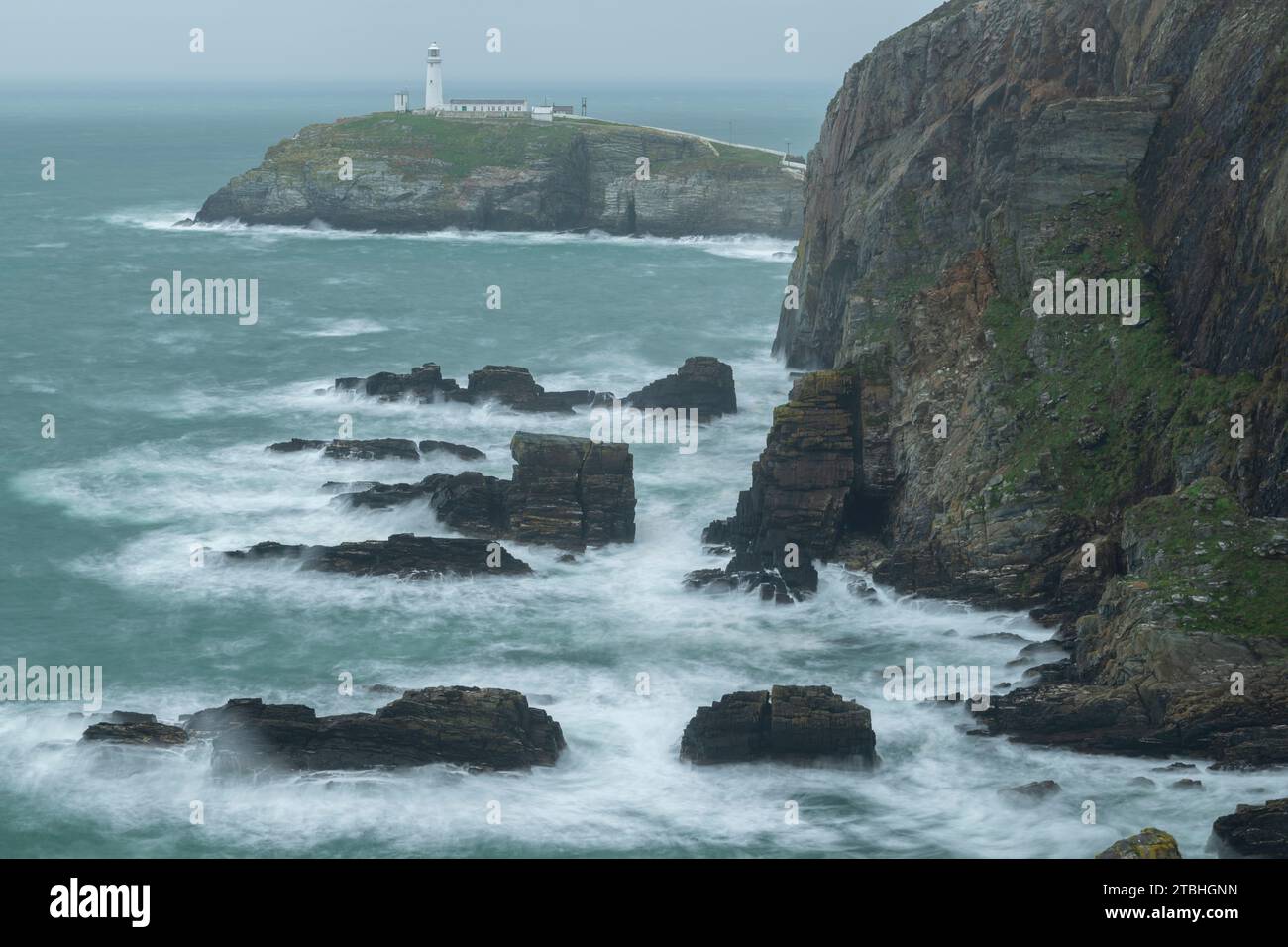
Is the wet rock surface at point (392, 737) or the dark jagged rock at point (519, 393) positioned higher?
the dark jagged rock at point (519, 393)

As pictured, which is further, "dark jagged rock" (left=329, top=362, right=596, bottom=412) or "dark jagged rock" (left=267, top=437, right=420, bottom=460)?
"dark jagged rock" (left=329, top=362, right=596, bottom=412)

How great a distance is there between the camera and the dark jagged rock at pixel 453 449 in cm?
7356

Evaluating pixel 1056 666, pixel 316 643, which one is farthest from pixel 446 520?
pixel 1056 666

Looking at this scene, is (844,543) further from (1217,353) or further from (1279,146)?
(1279,146)

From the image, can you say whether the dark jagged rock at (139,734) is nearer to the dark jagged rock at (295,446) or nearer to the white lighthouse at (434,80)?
the dark jagged rock at (295,446)

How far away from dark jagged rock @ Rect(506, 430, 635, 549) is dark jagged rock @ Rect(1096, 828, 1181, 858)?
102 feet

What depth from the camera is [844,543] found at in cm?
6038

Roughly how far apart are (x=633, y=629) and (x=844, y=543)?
9572 millimetres

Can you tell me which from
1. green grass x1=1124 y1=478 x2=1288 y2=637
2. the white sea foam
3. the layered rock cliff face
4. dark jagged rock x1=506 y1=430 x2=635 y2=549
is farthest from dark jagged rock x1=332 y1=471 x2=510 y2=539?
the layered rock cliff face

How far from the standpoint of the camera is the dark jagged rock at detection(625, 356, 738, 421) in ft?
269

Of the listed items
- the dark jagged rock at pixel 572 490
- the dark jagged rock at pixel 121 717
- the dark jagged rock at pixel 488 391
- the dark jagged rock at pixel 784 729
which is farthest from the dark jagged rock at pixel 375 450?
the dark jagged rock at pixel 784 729

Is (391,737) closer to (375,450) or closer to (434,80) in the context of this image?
(375,450)

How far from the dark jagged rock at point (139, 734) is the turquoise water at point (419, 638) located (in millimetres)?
651

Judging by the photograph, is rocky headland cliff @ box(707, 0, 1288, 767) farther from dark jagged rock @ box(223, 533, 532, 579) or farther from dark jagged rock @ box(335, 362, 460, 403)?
dark jagged rock @ box(335, 362, 460, 403)
